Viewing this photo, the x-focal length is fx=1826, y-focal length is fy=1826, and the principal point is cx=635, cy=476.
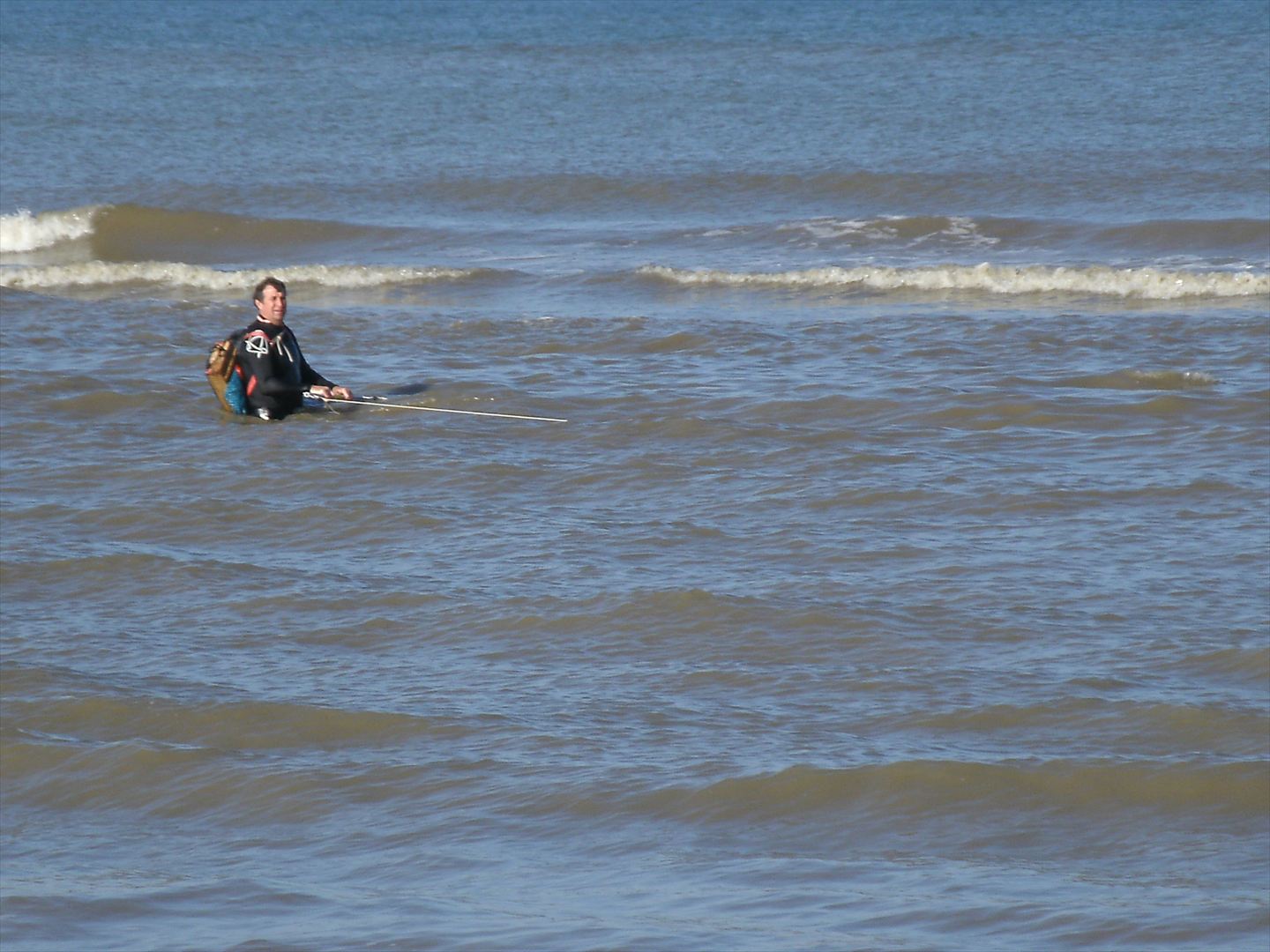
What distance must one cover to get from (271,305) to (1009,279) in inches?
279

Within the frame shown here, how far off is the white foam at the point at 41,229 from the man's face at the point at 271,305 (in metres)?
10.6

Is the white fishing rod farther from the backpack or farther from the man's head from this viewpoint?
the man's head

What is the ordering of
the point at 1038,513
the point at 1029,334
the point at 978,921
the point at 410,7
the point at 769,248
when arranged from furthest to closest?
the point at 410,7 → the point at 769,248 → the point at 1029,334 → the point at 1038,513 → the point at 978,921

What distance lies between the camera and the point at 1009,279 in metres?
15.8

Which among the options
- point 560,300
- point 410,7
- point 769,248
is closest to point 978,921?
point 560,300

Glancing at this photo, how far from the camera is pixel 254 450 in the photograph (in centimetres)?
1052

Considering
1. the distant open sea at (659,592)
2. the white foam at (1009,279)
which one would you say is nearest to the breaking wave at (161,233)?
the distant open sea at (659,592)

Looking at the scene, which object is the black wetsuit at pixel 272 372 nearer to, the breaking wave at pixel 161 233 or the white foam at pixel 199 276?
the white foam at pixel 199 276

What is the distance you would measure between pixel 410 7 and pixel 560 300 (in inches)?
1766

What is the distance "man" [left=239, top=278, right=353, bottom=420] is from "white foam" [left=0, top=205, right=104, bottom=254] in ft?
35.1

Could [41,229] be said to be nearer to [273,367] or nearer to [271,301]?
[271,301]

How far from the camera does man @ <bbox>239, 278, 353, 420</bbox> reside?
11.3 metres

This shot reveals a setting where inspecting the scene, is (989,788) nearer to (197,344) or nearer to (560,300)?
(197,344)

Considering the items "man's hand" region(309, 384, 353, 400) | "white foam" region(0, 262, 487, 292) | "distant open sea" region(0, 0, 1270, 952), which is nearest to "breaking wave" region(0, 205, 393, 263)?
"distant open sea" region(0, 0, 1270, 952)
